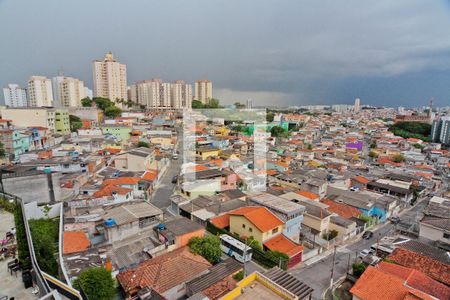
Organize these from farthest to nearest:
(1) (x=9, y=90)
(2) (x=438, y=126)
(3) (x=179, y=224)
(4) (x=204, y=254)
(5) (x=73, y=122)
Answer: (1) (x=9, y=90) < (2) (x=438, y=126) < (5) (x=73, y=122) < (3) (x=179, y=224) < (4) (x=204, y=254)

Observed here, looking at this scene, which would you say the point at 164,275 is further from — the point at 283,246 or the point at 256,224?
the point at 283,246

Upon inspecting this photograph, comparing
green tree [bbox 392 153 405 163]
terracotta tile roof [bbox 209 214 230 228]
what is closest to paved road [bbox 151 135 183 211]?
terracotta tile roof [bbox 209 214 230 228]

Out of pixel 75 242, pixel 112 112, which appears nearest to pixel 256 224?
pixel 75 242

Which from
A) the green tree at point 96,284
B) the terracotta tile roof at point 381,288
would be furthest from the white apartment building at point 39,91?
the terracotta tile roof at point 381,288

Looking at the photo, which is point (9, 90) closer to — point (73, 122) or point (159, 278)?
point (73, 122)

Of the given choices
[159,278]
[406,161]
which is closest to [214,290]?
[159,278]

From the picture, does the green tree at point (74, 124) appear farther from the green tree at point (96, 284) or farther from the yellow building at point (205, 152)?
the green tree at point (96, 284)
